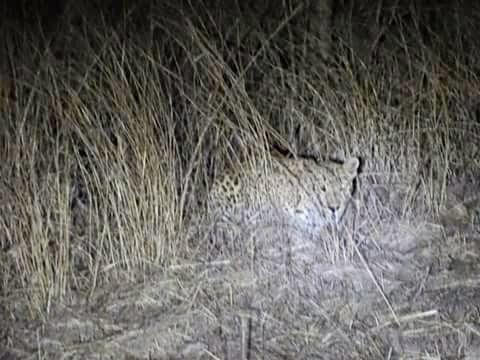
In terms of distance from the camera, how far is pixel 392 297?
1.76 meters

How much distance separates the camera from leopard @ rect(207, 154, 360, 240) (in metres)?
1.85

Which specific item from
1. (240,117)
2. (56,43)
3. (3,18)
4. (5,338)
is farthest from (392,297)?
(3,18)

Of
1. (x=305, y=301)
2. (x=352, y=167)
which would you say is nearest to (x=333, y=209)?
(x=352, y=167)

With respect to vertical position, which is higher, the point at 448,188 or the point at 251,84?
the point at 251,84

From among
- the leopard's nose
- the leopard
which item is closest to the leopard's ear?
the leopard

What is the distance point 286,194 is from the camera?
185 cm

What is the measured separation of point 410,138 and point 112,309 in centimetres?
98

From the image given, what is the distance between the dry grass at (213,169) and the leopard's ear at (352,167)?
0.04 m

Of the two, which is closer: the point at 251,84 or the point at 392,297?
the point at 392,297

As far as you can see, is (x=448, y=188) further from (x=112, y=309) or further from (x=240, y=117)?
(x=112, y=309)

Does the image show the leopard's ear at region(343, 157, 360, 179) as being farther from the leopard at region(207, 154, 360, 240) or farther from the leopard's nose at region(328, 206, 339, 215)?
the leopard's nose at region(328, 206, 339, 215)

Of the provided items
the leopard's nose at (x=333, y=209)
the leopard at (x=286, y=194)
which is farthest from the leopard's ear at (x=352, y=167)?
the leopard's nose at (x=333, y=209)

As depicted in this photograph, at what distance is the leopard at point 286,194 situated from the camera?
185cm

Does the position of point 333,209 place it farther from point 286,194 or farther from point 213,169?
point 213,169
